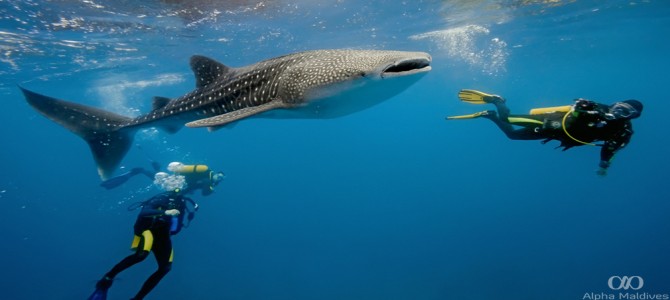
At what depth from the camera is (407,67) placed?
144 inches

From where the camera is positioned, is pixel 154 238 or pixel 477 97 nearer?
pixel 477 97

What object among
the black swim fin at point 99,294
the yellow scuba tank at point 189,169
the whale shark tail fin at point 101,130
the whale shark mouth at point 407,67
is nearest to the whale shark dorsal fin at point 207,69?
the whale shark tail fin at point 101,130

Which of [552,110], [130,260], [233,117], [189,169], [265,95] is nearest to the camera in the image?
[233,117]

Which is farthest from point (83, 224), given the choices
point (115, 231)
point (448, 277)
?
point (448, 277)

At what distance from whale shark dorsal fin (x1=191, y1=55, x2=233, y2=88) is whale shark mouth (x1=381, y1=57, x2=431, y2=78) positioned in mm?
3027

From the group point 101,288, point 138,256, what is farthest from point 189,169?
point 101,288

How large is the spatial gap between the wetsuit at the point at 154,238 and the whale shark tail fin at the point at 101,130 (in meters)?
1.48

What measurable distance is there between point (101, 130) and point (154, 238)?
2.58 meters

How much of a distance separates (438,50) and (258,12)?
16.8 m

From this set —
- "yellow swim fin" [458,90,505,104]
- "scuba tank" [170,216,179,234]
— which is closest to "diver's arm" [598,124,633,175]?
"yellow swim fin" [458,90,505,104]

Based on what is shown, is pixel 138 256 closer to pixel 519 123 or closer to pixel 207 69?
pixel 207 69

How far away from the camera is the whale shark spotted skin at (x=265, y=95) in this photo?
149 inches

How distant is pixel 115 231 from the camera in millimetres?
57969

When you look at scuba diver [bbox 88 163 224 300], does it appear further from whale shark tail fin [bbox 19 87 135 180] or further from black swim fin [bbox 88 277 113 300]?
whale shark tail fin [bbox 19 87 135 180]
